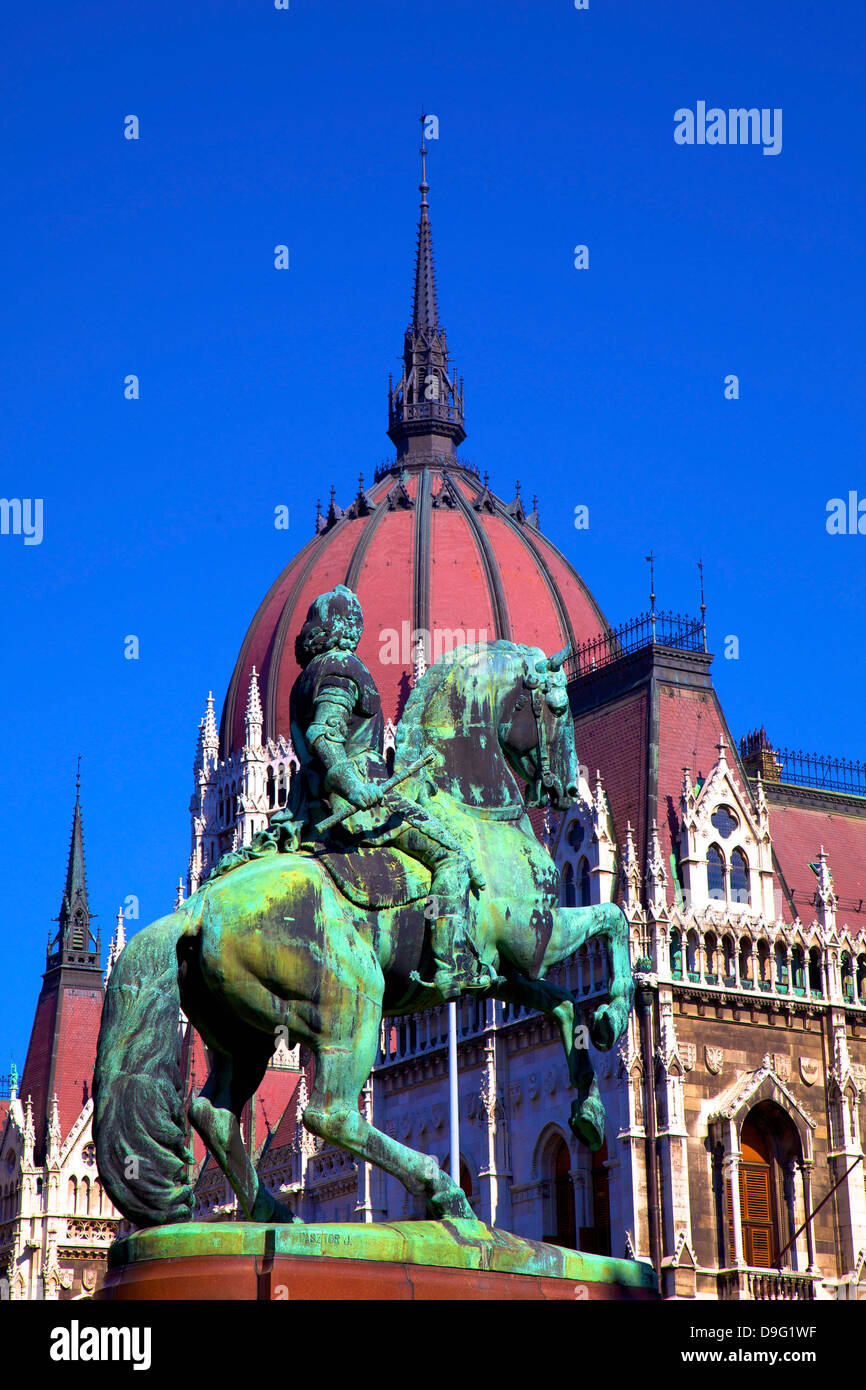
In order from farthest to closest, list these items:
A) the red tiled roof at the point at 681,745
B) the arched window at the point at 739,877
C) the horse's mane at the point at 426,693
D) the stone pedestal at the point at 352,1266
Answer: the red tiled roof at the point at 681,745 < the arched window at the point at 739,877 < the horse's mane at the point at 426,693 < the stone pedestal at the point at 352,1266

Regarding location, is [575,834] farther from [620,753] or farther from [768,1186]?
[768,1186]

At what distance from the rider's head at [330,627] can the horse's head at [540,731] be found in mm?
1359

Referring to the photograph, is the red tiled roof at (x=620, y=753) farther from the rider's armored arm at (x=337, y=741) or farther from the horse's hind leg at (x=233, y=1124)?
the horse's hind leg at (x=233, y=1124)

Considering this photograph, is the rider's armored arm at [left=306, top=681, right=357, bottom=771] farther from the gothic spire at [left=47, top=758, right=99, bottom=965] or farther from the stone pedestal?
the gothic spire at [left=47, top=758, right=99, bottom=965]

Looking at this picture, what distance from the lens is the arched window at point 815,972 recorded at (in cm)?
4953

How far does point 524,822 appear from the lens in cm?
1633

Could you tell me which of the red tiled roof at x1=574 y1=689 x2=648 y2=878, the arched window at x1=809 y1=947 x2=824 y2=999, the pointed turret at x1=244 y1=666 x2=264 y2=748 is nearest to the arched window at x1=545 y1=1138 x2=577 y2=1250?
the arched window at x1=809 y1=947 x2=824 y2=999

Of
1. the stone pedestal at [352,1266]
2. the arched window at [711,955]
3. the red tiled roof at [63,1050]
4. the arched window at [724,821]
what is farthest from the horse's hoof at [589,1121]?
the red tiled roof at [63,1050]

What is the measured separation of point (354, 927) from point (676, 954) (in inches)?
1314

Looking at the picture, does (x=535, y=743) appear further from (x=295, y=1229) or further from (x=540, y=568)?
(x=540, y=568)

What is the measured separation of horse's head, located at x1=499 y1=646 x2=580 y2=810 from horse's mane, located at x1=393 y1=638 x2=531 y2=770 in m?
0.24

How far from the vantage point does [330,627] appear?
16188 mm

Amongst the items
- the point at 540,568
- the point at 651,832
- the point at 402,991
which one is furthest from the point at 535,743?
the point at 540,568
